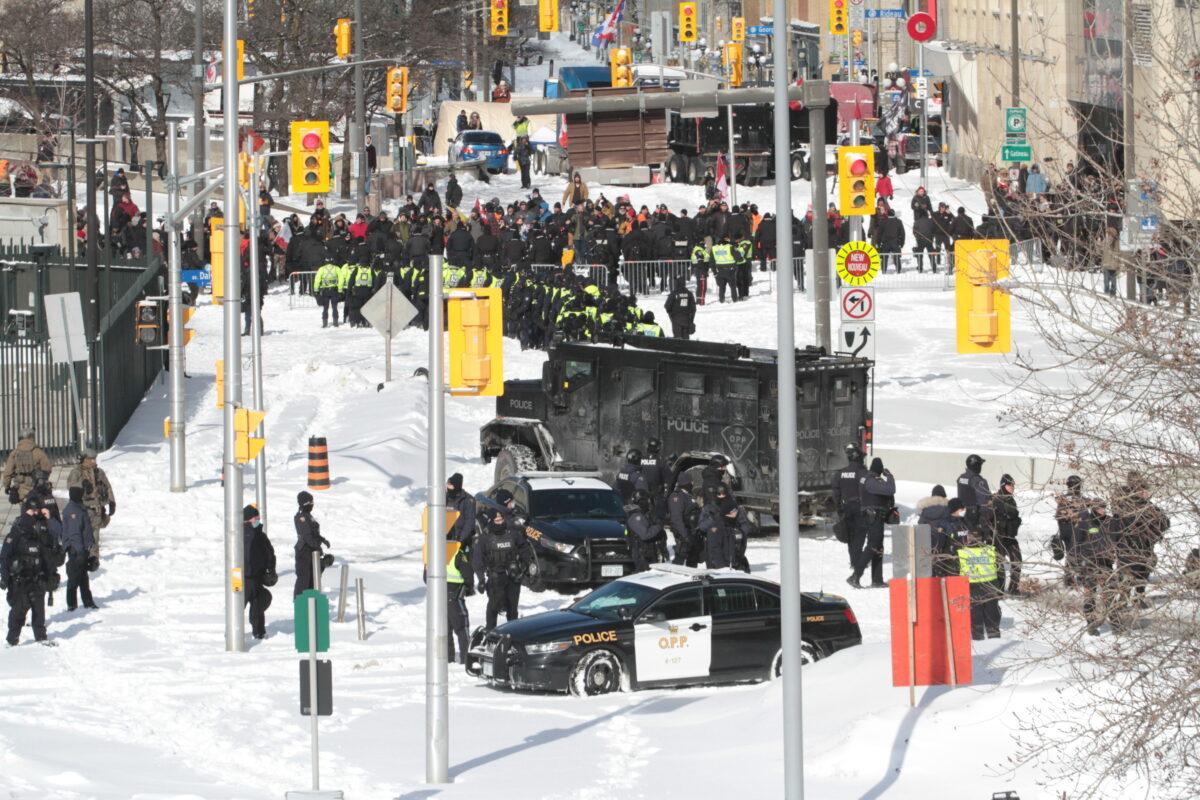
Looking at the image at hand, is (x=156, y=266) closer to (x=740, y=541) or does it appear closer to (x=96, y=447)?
(x=96, y=447)

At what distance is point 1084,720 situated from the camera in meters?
16.7

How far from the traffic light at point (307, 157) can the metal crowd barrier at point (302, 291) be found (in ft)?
66.2

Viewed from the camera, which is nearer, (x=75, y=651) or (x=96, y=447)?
(x=75, y=651)

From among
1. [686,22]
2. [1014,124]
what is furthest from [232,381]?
[686,22]

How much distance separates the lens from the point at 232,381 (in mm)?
23312

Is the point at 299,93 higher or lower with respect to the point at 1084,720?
higher

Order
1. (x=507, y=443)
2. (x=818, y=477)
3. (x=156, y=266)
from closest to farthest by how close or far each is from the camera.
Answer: (x=818, y=477)
(x=507, y=443)
(x=156, y=266)

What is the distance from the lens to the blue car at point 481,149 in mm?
69875

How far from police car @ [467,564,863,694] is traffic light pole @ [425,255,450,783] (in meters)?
3.07

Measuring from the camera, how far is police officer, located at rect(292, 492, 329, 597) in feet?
77.3

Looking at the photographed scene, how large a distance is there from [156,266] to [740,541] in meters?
20.6

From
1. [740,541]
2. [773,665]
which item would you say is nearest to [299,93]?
[740,541]

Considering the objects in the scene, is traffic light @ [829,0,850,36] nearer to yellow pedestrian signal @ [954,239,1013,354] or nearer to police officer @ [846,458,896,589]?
yellow pedestrian signal @ [954,239,1013,354]

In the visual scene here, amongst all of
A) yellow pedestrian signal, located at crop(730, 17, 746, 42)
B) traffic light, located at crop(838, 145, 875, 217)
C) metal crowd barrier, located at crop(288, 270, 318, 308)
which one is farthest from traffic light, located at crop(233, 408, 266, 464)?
yellow pedestrian signal, located at crop(730, 17, 746, 42)
